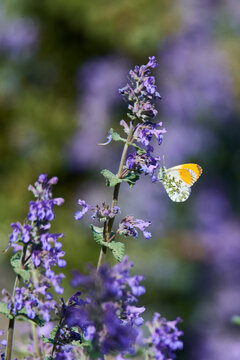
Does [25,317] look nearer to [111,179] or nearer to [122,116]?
[111,179]

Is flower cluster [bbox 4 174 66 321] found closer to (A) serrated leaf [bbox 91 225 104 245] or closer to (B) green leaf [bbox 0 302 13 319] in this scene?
(B) green leaf [bbox 0 302 13 319]

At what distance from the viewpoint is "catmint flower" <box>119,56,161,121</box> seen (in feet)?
4.53

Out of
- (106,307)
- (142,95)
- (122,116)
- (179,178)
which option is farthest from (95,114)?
(106,307)

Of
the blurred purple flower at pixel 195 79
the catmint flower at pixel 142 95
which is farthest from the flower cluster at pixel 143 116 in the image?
the blurred purple flower at pixel 195 79

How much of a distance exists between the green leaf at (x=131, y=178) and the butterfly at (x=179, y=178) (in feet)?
2.51

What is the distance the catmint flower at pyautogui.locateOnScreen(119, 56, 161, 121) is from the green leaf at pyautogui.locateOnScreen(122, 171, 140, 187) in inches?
4.7

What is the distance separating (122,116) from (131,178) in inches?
260

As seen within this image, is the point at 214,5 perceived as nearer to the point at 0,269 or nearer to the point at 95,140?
the point at 95,140

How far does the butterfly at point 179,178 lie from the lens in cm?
224

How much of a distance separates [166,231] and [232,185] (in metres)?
1.36

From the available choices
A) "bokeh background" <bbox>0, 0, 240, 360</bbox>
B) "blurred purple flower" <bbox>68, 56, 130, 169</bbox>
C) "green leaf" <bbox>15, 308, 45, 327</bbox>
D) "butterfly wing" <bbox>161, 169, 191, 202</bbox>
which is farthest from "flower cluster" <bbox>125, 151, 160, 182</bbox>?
"blurred purple flower" <bbox>68, 56, 130, 169</bbox>

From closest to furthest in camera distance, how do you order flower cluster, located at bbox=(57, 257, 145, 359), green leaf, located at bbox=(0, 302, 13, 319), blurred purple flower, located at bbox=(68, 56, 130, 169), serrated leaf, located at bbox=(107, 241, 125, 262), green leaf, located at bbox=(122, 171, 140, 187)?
flower cluster, located at bbox=(57, 257, 145, 359), green leaf, located at bbox=(0, 302, 13, 319), serrated leaf, located at bbox=(107, 241, 125, 262), green leaf, located at bbox=(122, 171, 140, 187), blurred purple flower, located at bbox=(68, 56, 130, 169)

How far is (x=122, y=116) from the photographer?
A: 7953 millimetres

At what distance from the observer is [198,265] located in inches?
322
